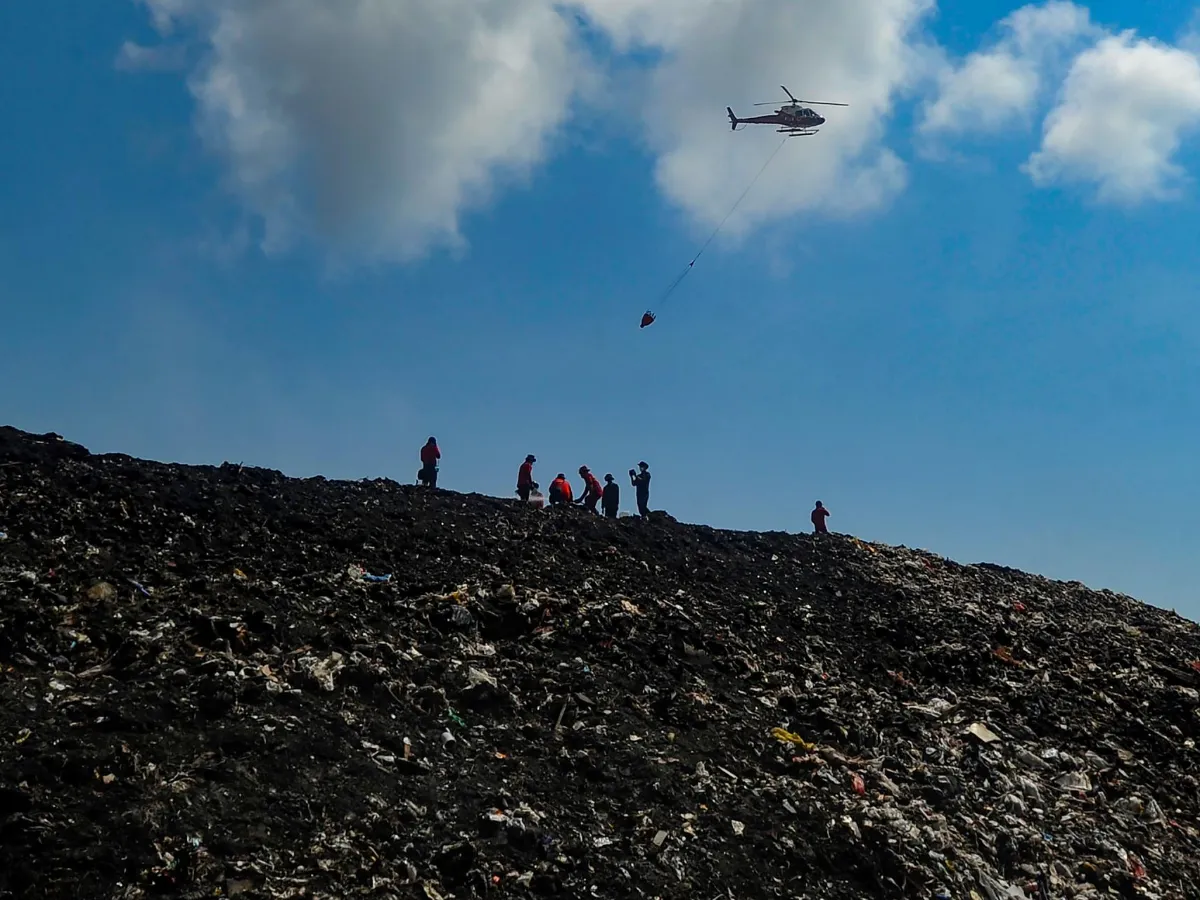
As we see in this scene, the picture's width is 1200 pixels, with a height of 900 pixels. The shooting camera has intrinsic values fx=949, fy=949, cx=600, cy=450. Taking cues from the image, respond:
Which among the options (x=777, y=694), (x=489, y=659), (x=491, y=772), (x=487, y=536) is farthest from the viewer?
(x=487, y=536)

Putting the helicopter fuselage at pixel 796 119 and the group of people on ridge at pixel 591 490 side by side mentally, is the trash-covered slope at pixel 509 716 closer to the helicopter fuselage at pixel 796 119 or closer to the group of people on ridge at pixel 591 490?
the group of people on ridge at pixel 591 490

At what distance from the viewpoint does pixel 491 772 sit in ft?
30.3

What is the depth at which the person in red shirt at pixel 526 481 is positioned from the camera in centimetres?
1959

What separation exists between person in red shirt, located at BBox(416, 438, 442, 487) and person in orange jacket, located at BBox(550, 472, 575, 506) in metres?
2.46

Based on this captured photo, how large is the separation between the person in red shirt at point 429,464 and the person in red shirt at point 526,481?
1.77 metres

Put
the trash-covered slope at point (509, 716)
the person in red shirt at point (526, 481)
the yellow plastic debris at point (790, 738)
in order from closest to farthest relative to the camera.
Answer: the trash-covered slope at point (509, 716), the yellow plastic debris at point (790, 738), the person in red shirt at point (526, 481)

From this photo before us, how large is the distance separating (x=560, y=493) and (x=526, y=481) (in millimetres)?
844

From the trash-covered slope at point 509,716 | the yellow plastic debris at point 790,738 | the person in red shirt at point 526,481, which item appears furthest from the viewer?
the person in red shirt at point 526,481

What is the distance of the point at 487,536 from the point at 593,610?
3.16 metres

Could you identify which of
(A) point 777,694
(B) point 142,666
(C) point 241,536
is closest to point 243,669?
(B) point 142,666

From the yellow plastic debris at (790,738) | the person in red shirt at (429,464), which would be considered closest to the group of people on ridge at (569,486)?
the person in red shirt at (429,464)

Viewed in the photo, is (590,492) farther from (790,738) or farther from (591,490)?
(790,738)

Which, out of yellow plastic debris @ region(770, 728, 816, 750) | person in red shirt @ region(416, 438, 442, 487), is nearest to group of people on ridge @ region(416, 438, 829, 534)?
Answer: person in red shirt @ region(416, 438, 442, 487)

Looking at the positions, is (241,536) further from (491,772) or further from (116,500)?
(491,772)
